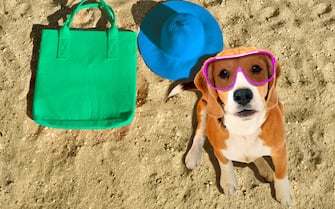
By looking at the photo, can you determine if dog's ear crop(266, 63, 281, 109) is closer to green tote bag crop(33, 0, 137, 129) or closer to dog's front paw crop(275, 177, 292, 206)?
dog's front paw crop(275, 177, 292, 206)

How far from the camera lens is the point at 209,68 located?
1.51 meters

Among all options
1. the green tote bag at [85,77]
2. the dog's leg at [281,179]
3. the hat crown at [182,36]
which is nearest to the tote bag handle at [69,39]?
the green tote bag at [85,77]

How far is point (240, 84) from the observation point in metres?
1.46

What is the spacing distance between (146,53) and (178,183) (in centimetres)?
44

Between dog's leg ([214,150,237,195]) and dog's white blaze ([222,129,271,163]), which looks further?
dog's leg ([214,150,237,195])

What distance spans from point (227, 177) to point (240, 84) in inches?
13.2

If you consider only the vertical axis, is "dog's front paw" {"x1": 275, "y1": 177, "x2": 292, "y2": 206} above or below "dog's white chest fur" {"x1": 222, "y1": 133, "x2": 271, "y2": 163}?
below

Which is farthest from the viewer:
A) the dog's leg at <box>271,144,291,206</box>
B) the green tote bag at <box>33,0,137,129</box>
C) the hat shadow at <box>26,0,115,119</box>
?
the hat shadow at <box>26,0,115,119</box>

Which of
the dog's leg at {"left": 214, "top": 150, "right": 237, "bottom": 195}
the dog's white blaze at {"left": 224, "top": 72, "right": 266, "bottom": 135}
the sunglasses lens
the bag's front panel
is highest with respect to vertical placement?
the sunglasses lens

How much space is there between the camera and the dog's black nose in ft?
4.80

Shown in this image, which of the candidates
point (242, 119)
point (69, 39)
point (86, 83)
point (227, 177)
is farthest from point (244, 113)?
point (69, 39)

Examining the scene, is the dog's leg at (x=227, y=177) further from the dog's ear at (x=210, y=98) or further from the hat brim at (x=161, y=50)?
the hat brim at (x=161, y=50)

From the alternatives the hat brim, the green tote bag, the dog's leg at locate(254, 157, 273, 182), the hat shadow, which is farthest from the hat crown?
the dog's leg at locate(254, 157, 273, 182)

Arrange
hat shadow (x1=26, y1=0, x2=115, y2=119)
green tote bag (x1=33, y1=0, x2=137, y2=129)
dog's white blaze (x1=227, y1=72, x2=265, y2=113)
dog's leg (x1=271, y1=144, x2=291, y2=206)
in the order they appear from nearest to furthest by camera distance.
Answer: dog's white blaze (x1=227, y1=72, x2=265, y2=113), dog's leg (x1=271, y1=144, x2=291, y2=206), green tote bag (x1=33, y1=0, x2=137, y2=129), hat shadow (x1=26, y1=0, x2=115, y2=119)
